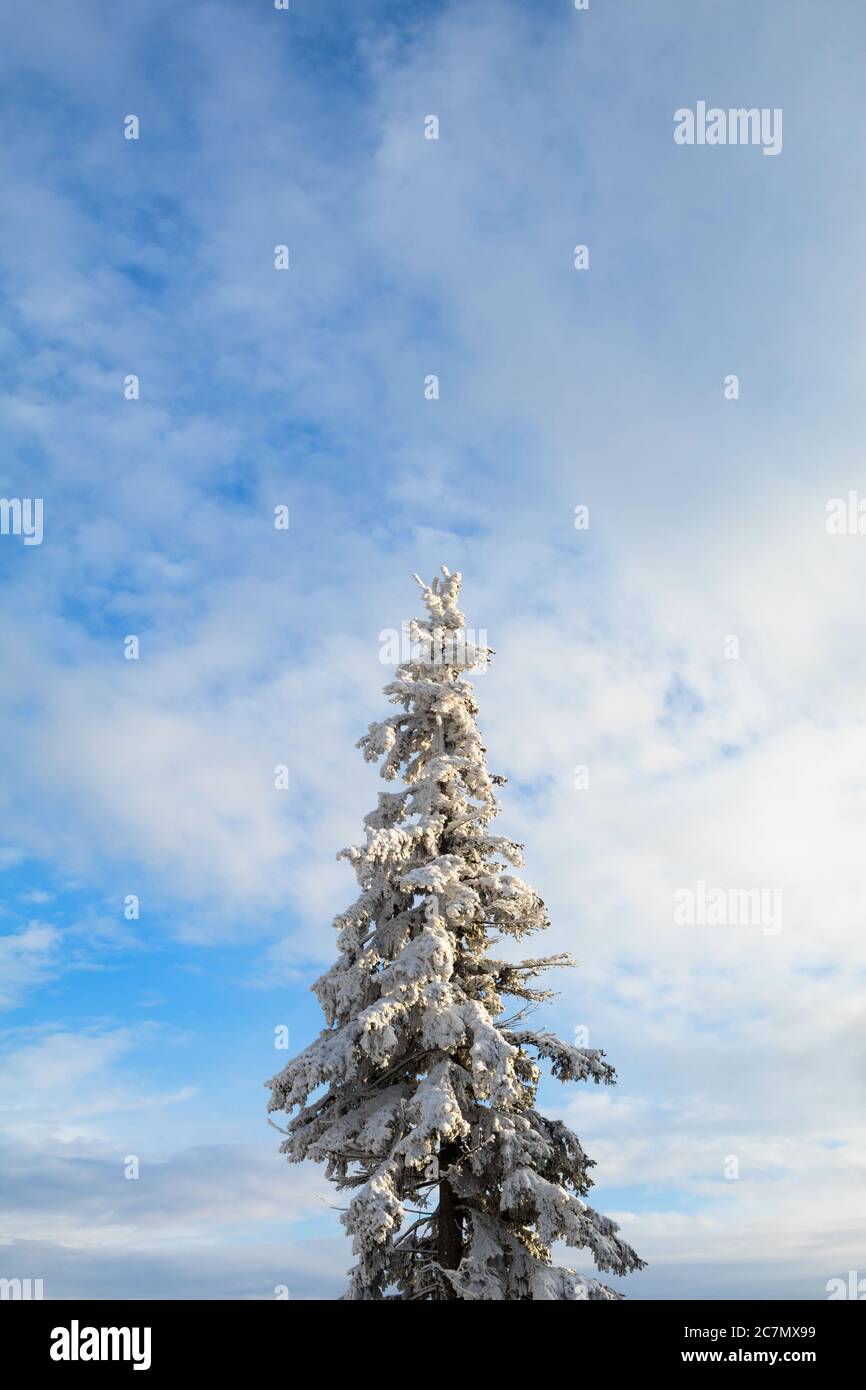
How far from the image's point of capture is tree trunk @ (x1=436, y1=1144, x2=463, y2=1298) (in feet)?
55.1

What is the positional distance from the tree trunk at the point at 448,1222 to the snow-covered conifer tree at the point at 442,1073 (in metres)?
0.03

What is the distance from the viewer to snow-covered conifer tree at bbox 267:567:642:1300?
1580 centimetres

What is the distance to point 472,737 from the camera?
2003 cm

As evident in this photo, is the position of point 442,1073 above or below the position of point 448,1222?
above

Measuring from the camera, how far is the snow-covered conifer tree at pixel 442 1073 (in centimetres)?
1580

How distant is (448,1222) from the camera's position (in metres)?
17.1

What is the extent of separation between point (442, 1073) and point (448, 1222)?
297 centimetres

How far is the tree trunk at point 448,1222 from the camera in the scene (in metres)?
16.8

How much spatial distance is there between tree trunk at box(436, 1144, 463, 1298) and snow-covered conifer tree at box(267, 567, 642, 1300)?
0.03m
